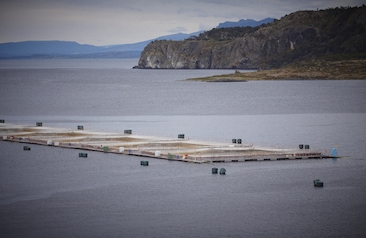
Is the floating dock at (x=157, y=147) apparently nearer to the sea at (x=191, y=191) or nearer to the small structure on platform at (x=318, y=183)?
the sea at (x=191, y=191)

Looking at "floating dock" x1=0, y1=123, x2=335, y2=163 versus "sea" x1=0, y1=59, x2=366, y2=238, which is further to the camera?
"floating dock" x1=0, y1=123, x2=335, y2=163

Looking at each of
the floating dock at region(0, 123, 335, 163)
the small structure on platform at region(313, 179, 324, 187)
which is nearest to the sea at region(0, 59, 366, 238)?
the small structure on platform at region(313, 179, 324, 187)

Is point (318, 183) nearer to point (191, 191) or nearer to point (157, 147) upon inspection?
point (191, 191)

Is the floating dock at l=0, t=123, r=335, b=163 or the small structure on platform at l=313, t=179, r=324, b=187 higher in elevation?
the floating dock at l=0, t=123, r=335, b=163

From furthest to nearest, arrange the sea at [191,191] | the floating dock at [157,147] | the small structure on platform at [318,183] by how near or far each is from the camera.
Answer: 1. the floating dock at [157,147]
2. the small structure on platform at [318,183]
3. the sea at [191,191]

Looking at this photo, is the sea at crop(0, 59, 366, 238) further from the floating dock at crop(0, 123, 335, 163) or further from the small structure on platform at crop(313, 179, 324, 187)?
the floating dock at crop(0, 123, 335, 163)

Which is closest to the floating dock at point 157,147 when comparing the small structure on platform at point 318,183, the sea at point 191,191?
the sea at point 191,191

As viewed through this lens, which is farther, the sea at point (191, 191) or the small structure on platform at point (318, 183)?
the small structure on platform at point (318, 183)

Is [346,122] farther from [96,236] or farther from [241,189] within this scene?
[96,236]

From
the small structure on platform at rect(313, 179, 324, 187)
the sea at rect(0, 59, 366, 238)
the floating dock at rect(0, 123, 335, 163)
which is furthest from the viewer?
the floating dock at rect(0, 123, 335, 163)

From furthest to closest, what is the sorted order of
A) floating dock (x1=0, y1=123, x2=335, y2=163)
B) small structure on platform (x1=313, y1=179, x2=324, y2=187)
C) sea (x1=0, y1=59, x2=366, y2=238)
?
floating dock (x1=0, y1=123, x2=335, y2=163) < small structure on platform (x1=313, y1=179, x2=324, y2=187) < sea (x1=0, y1=59, x2=366, y2=238)
